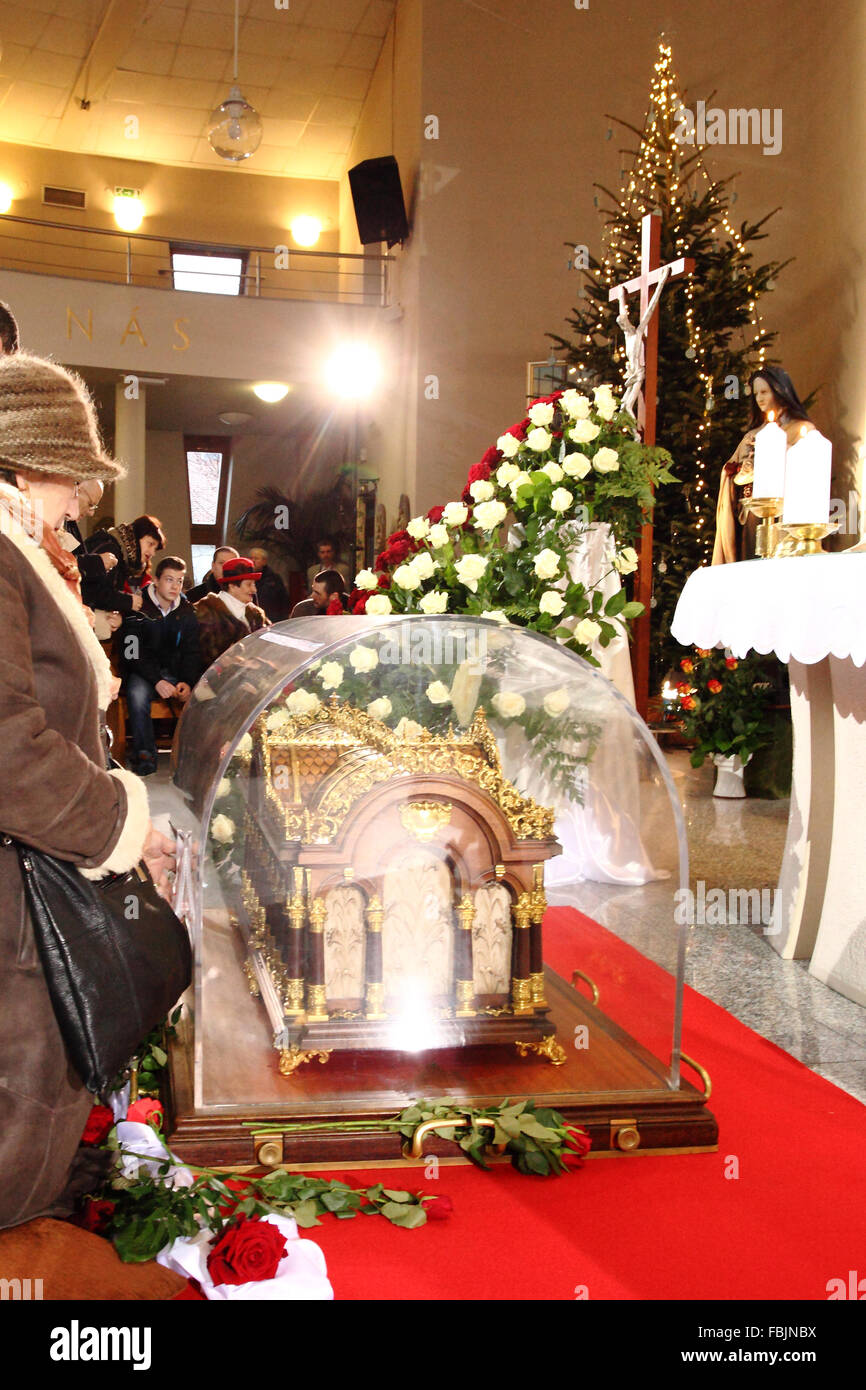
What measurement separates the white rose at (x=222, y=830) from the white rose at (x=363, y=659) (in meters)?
0.43

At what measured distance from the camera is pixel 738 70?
1122cm

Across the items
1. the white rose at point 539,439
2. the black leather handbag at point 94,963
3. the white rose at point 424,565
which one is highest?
the white rose at point 539,439

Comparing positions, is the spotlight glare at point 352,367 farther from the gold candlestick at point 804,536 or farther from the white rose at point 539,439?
the gold candlestick at point 804,536

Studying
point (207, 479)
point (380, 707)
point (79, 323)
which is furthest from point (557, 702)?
point (207, 479)

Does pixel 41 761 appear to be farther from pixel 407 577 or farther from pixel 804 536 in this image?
pixel 804 536

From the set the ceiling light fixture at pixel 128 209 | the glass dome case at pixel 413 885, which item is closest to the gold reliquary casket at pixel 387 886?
the glass dome case at pixel 413 885

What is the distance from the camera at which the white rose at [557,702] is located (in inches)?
→ 110

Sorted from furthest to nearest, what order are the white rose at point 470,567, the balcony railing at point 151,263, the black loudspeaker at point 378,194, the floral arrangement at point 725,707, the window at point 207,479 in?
1. the window at point 207,479
2. the balcony railing at point 151,263
3. the black loudspeaker at point 378,194
4. the floral arrangement at point 725,707
5. the white rose at point 470,567

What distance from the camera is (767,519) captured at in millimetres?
4086

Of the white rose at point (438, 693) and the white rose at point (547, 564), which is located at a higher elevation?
the white rose at point (547, 564)

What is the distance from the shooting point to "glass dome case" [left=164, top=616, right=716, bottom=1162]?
2621mm

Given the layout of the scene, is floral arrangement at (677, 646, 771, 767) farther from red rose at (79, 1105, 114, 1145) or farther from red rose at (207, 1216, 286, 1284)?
red rose at (207, 1216, 286, 1284)

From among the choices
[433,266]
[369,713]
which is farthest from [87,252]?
[369,713]

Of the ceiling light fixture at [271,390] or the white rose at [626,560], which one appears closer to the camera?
the white rose at [626,560]
